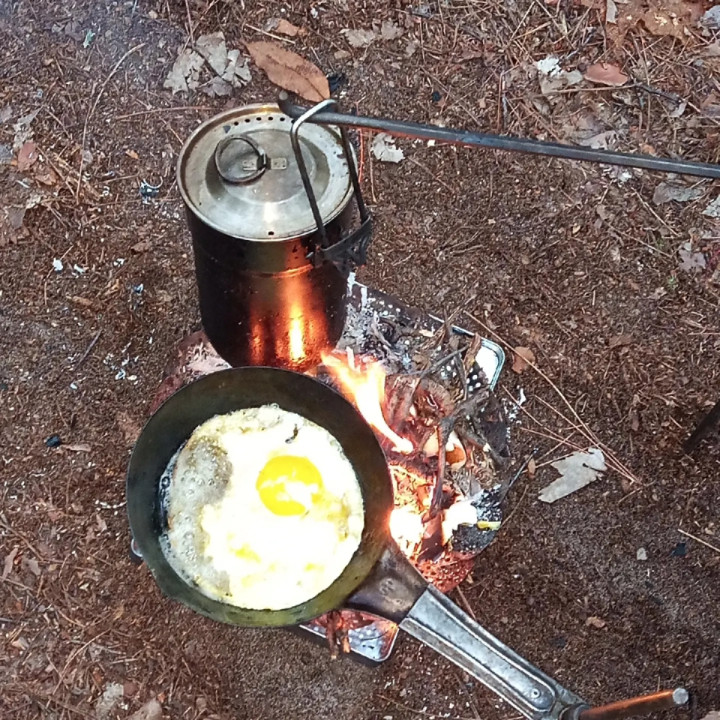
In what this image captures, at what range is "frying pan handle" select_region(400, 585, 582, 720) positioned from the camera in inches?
95.2

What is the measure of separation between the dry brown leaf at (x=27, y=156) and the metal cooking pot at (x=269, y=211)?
1.95 meters

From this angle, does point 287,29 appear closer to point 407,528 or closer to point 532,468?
point 532,468

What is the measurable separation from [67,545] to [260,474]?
3.84 feet

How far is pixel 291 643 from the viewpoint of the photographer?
321cm

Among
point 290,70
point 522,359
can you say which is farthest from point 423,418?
point 290,70

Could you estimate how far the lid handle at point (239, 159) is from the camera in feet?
7.19

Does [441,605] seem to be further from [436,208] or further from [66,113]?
[66,113]

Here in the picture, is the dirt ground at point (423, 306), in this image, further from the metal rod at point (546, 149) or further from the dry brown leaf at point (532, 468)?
the metal rod at point (546, 149)

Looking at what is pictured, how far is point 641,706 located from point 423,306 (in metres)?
2.13

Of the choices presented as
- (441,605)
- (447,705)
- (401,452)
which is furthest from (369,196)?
(447,705)

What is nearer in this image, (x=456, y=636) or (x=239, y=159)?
(x=239, y=159)

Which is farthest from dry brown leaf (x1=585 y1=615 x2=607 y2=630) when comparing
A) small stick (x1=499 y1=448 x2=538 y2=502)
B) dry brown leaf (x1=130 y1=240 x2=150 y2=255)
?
dry brown leaf (x1=130 y1=240 x2=150 y2=255)

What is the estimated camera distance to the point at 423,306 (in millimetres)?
3723

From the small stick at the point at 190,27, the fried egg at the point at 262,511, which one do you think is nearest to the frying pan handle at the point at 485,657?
the fried egg at the point at 262,511
